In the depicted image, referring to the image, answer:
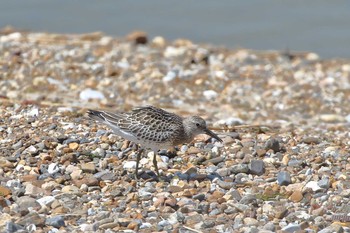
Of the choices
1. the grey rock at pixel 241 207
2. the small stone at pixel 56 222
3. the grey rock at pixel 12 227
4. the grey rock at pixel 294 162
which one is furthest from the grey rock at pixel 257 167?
the grey rock at pixel 12 227

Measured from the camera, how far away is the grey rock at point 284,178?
7766 millimetres

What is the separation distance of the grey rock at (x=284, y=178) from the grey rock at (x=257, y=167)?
8.6 inches

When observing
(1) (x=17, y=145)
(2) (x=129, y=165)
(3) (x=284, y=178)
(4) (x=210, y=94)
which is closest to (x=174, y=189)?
(2) (x=129, y=165)

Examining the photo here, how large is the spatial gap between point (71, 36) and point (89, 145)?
6746mm

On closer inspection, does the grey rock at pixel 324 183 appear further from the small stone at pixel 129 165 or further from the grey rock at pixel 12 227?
the grey rock at pixel 12 227

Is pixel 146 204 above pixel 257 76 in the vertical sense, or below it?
below

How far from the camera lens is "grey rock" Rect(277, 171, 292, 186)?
777cm

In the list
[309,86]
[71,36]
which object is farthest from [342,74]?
[71,36]

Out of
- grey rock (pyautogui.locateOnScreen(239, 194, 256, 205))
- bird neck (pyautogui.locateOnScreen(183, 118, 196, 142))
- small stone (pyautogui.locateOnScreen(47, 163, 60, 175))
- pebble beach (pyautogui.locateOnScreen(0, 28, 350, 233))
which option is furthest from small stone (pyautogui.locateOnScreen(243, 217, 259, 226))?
small stone (pyautogui.locateOnScreen(47, 163, 60, 175))

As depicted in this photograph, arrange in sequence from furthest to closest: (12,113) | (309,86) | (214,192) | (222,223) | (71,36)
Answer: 1. (71,36)
2. (309,86)
3. (12,113)
4. (214,192)
5. (222,223)

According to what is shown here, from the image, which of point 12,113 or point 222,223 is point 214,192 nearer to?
point 222,223

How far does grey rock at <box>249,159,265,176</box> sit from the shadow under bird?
1.75 feet

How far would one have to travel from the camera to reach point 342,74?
1380 cm

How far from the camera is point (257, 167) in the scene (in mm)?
8086
